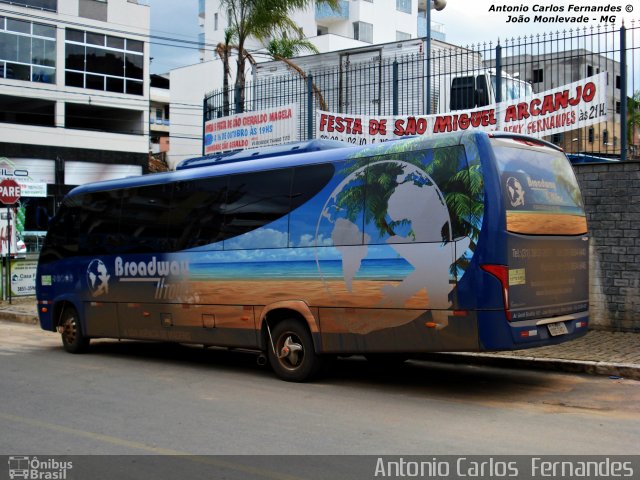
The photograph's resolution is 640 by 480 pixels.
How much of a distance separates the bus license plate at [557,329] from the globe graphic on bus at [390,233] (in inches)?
51.5

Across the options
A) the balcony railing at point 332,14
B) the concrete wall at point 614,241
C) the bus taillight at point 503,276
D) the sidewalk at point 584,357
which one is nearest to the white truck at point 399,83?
the concrete wall at point 614,241

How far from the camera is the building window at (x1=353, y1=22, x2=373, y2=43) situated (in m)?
57.2

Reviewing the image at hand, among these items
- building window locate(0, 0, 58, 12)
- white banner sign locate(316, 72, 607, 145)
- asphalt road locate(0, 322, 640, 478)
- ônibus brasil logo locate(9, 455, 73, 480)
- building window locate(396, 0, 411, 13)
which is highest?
building window locate(396, 0, 411, 13)

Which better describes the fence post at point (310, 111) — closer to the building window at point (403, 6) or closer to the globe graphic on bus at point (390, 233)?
the globe graphic on bus at point (390, 233)

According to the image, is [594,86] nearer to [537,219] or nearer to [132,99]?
[537,219]

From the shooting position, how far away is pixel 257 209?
10.2m

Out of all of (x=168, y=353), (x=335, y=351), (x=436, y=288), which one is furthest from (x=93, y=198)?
(x=436, y=288)

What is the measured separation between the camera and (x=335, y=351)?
927cm

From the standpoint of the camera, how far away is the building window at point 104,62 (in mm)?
41500

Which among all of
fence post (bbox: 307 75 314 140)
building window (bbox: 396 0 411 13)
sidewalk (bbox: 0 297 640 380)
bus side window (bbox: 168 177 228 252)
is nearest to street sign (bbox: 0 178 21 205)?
fence post (bbox: 307 75 314 140)

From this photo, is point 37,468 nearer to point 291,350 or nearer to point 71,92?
point 291,350

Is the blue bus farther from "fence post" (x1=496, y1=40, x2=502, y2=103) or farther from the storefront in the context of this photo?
the storefront

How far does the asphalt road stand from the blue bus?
0.63m

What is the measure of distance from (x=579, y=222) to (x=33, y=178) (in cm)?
3518
